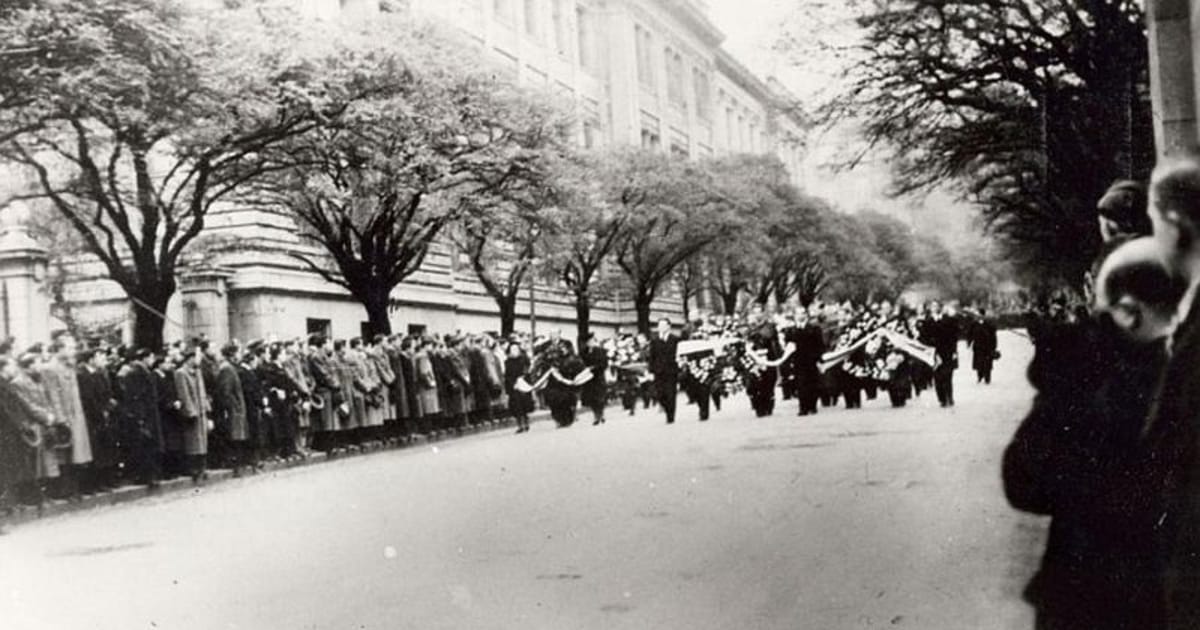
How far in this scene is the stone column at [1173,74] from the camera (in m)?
6.58

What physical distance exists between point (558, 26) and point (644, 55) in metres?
15.2

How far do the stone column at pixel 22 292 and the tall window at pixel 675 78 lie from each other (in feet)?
35.9

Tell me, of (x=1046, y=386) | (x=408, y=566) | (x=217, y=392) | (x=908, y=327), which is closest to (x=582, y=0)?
(x=908, y=327)

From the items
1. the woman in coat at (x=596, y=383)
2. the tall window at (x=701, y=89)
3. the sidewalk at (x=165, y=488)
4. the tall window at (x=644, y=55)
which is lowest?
the sidewalk at (x=165, y=488)

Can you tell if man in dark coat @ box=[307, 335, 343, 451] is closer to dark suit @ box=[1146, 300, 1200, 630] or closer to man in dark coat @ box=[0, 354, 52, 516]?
man in dark coat @ box=[0, 354, 52, 516]

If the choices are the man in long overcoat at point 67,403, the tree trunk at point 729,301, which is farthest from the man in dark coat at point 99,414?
the tree trunk at point 729,301

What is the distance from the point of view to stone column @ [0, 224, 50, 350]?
1706 centimetres

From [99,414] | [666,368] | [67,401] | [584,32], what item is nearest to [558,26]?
[584,32]

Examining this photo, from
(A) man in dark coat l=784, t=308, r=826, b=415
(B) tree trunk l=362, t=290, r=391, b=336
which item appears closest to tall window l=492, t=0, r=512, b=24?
(B) tree trunk l=362, t=290, r=391, b=336

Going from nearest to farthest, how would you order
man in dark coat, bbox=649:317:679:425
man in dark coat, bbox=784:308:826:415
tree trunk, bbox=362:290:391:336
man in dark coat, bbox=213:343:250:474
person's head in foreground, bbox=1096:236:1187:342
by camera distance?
person's head in foreground, bbox=1096:236:1187:342 < man in dark coat, bbox=213:343:250:474 < man in dark coat, bbox=784:308:826:415 < man in dark coat, bbox=649:317:679:425 < tree trunk, bbox=362:290:391:336

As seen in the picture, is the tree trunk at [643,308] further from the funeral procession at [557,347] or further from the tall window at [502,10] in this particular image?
the tall window at [502,10]

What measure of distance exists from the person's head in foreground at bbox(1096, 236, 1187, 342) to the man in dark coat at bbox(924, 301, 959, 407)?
680 inches

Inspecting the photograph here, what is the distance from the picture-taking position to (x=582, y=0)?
33.7 m

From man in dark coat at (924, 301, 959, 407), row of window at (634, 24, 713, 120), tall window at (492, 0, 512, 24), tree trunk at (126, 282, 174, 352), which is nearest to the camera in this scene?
tree trunk at (126, 282, 174, 352)
